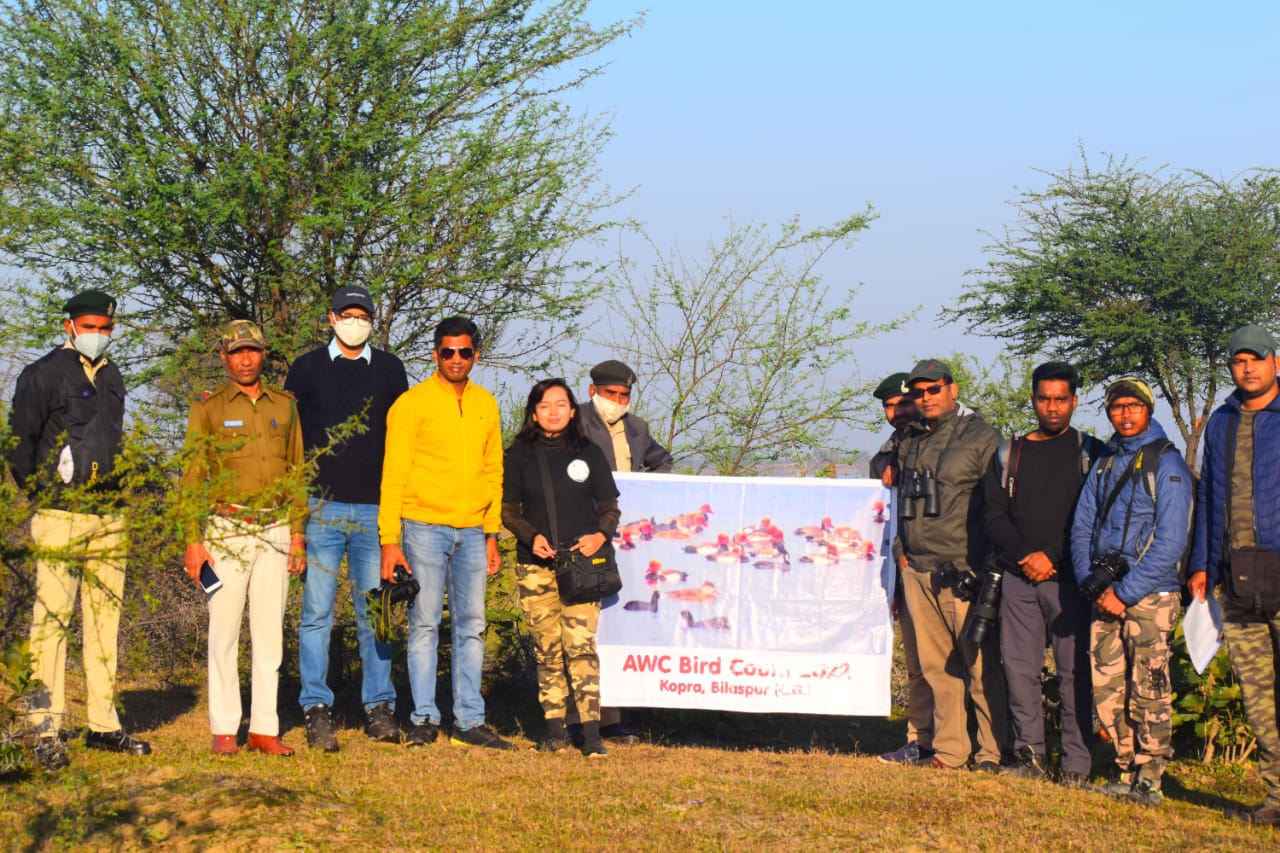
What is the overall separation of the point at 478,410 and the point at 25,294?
6.72 m

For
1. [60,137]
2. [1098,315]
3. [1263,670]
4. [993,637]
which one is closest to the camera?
[1263,670]

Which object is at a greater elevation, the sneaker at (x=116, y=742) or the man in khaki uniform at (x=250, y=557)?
the man in khaki uniform at (x=250, y=557)

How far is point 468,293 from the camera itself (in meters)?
14.7

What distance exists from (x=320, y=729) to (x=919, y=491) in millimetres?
3680

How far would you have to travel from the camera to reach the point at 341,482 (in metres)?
8.57

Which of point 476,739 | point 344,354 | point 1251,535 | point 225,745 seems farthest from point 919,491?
point 225,745

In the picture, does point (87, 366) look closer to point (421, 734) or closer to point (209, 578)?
point (209, 578)

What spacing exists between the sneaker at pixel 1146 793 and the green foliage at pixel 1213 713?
126 centimetres

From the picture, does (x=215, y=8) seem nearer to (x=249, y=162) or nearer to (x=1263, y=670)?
(x=249, y=162)

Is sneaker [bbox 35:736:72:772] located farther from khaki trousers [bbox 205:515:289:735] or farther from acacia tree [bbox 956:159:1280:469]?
acacia tree [bbox 956:159:1280:469]

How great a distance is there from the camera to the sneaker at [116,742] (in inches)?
316

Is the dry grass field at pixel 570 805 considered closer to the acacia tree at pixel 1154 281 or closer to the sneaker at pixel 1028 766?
the sneaker at pixel 1028 766

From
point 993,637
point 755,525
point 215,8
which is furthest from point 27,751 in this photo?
point 215,8

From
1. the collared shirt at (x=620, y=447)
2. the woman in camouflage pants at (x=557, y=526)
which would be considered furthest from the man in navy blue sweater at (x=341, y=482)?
the collared shirt at (x=620, y=447)
